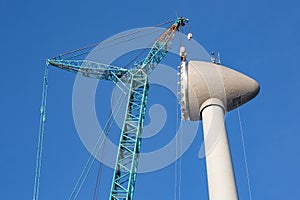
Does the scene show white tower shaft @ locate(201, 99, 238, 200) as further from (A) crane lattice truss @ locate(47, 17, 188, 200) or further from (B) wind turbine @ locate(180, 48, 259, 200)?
(A) crane lattice truss @ locate(47, 17, 188, 200)

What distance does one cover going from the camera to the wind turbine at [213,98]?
28250 millimetres

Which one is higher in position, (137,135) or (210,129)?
(137,135)

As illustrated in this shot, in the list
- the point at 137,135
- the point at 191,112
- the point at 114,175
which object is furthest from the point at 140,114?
the point at 191,112

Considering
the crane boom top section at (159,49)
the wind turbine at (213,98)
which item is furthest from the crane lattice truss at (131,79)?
the wind turbine at (213,98)

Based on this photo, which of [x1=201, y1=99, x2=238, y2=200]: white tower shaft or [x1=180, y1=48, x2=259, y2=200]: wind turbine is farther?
[x1=180, y1=48, x2=259, y2=200]: wind turbine

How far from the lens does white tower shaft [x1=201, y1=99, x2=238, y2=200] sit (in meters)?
26.6

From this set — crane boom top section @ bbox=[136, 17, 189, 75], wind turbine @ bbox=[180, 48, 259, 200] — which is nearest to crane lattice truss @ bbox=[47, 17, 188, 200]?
crane boom top section @ bbox=[136, 17, 189, 75]

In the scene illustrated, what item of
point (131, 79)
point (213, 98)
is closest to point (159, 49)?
point (131, 79)

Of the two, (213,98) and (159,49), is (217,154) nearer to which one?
(213,98)

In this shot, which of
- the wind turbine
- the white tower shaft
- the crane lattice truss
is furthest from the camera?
the crane lattice truss

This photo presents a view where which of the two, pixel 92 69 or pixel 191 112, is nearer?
pixel 191 112

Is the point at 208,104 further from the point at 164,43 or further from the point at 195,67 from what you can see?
the point at 164,43

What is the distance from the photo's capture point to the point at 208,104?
98.5 feet

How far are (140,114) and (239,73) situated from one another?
31.1m
